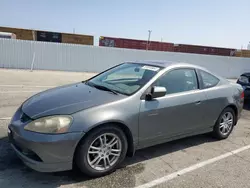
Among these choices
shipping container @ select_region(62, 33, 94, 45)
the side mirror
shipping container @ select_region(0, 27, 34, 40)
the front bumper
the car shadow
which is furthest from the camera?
shipping container @ select_region(62, 33, 94, 45)

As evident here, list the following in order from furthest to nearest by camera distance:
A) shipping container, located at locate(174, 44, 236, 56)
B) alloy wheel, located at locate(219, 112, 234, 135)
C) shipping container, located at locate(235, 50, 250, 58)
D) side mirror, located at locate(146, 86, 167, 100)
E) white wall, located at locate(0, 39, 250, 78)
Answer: shipping container, located at locate(235, 50, 250, 58) → shipping container, located at locate(174, 44, 236, 56) → white wall, located at locate(0, 39, 250, 78) → alloy wheel, located at locate(219, 112, 234, 135) → side mirror, located at locate(146, 86, 167, 100)

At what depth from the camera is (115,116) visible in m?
3.03

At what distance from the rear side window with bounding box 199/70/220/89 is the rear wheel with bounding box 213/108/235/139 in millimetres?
577

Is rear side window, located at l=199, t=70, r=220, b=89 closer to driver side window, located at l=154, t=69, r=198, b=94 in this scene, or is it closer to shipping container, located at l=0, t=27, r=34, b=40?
driver side window, located at l=154, t=69, r=198, b=94

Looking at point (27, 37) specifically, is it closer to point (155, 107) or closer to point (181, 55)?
point (181, 55)

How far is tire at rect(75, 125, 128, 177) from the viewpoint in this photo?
2881mm

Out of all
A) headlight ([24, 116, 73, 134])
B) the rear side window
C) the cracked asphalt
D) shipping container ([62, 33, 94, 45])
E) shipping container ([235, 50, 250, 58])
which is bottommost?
the cracked asphalt

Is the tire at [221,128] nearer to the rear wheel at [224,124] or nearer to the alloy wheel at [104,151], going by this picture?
the rear wheel at [224,124]

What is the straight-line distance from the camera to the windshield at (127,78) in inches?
140

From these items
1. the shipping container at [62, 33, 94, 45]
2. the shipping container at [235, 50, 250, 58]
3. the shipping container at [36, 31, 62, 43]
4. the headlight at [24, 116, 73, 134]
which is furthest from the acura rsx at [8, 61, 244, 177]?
the shipping container at [235, 50, 250, 58]

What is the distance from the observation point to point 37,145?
2.69 m

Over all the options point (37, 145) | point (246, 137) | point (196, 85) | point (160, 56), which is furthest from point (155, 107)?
point (160, 56)

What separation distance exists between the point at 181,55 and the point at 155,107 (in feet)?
63.4

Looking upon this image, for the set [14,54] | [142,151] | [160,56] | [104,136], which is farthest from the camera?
[160,56]
